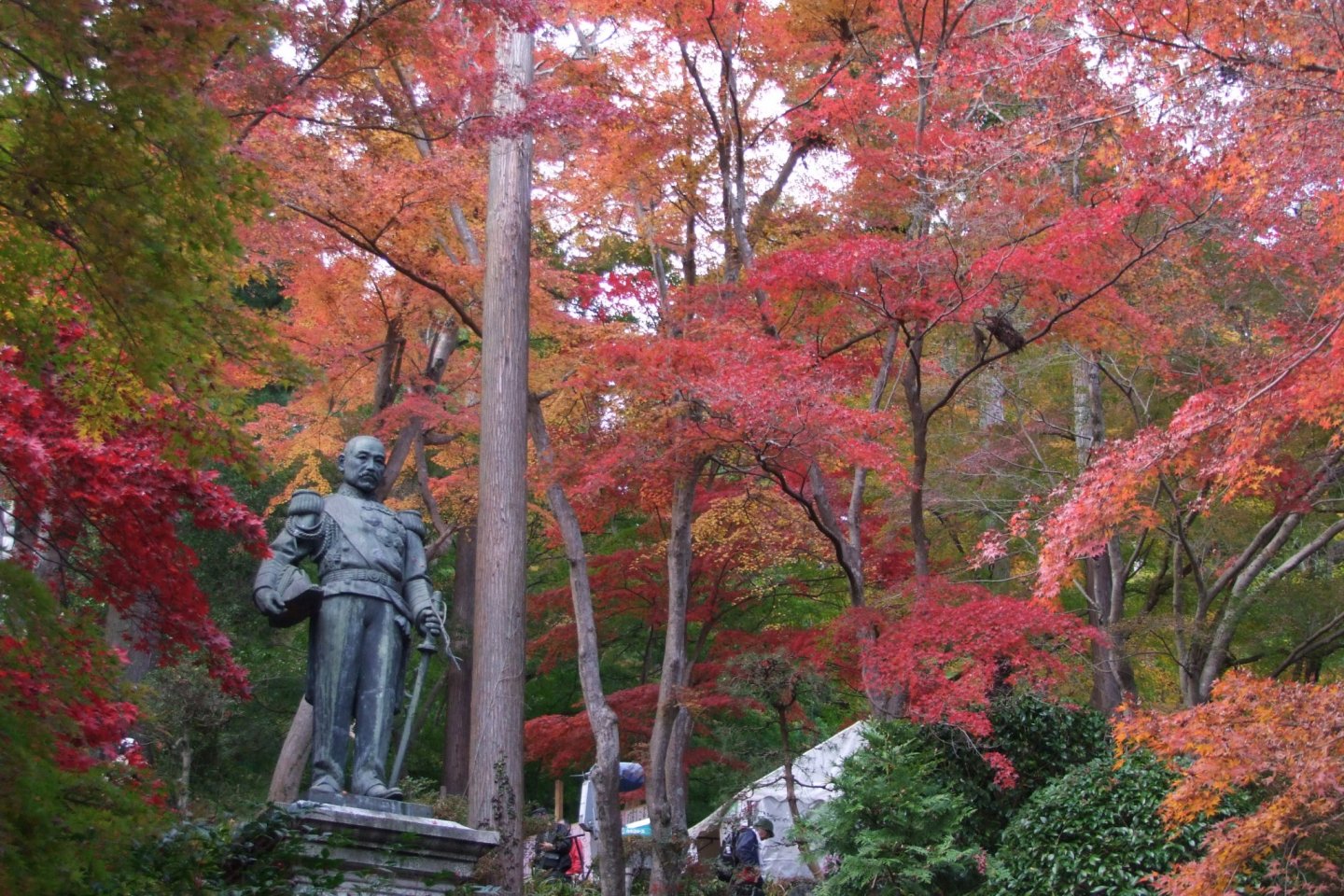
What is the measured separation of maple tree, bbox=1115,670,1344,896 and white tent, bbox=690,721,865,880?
5.56 m

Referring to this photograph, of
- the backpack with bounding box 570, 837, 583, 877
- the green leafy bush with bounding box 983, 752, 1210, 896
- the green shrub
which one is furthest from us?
the backpack with bounding box 570, 837, 583, 877

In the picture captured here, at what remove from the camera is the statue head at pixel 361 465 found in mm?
6254

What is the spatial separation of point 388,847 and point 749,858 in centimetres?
760

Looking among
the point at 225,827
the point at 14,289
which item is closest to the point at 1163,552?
the point at 225,827

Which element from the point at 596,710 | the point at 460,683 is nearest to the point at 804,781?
the point at 596,710

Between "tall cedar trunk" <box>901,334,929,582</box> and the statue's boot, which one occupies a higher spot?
"tall cedar trunk" <box>901,334,929,582</box>

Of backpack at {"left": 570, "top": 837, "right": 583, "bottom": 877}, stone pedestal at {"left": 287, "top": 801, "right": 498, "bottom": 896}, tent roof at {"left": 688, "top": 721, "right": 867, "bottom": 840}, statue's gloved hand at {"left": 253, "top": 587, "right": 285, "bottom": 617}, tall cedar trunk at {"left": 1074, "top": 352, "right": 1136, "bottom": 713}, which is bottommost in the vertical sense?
stone pedestal at {"left": 287, "top": 801, "right": 498, "bottom": 896}

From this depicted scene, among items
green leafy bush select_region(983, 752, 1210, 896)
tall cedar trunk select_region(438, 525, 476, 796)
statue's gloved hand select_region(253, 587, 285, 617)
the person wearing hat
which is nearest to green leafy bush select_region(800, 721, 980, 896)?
green leafy bush select_region(983, 752, 1210, 896)

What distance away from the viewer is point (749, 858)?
40.2 ft

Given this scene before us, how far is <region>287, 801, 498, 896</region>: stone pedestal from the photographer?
5.12 metres

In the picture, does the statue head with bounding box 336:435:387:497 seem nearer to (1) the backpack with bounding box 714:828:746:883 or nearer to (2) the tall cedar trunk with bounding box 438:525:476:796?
(1) the backpack with bounding box 714:828:746:883

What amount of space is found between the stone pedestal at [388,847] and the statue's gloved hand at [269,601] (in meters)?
0.95

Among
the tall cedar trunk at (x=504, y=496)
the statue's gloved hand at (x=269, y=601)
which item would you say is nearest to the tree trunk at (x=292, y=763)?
the tall cedar trunk at (x=504, y=496)

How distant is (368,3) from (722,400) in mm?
4488
